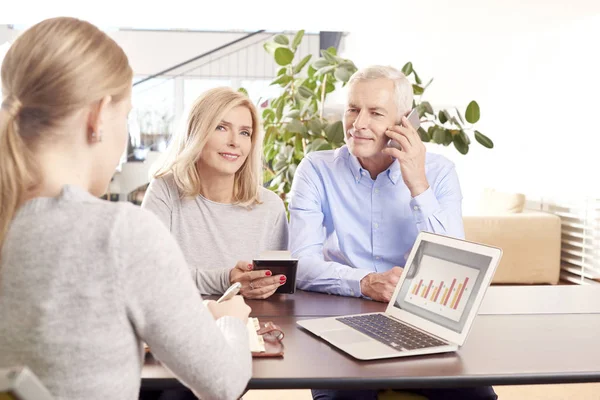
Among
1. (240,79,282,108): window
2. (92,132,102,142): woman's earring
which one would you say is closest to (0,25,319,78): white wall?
(240,79,282,108): window

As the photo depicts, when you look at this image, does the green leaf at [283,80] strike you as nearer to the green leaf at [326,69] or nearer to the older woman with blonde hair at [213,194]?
the green leaf at [326,69]

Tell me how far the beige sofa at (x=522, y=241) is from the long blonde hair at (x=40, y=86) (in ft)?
14.5

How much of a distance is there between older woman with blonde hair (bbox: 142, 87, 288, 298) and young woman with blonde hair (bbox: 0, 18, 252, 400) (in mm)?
1129

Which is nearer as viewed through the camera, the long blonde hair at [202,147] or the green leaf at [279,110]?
the long blonde hair at [202,147]

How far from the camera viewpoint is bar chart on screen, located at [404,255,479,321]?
4.33ft

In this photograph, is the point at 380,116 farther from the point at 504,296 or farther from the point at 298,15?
the point at 298,15

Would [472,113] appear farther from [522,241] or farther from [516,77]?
[516,77]

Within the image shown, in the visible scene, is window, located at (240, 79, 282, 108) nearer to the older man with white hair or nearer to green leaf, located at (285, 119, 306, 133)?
green leaf, located at (285, 119, 306, 133)

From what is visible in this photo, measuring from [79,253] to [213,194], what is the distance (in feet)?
4.32

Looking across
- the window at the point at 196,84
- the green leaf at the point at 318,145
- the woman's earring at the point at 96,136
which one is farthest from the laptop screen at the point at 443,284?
the window at the point at 196,84

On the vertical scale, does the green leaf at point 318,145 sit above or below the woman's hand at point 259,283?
above

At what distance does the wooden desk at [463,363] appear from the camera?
105 centimetres

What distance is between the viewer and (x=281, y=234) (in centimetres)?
217

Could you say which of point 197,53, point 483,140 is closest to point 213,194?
point 483,140
